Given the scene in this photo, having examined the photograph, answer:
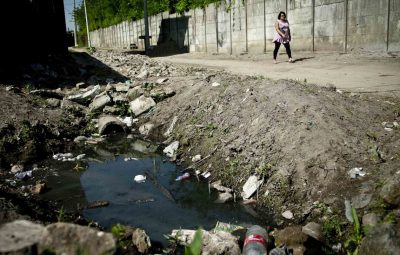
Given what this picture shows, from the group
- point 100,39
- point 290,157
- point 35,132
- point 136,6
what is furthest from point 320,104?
point 100,39

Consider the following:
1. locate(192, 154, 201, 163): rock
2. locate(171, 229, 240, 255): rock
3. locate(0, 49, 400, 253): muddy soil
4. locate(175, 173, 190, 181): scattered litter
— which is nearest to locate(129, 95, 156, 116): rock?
locate(0, 49, 400, 253): muddy soil

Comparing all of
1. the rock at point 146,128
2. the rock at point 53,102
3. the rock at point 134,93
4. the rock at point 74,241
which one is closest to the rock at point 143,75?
the rock at point 134,93

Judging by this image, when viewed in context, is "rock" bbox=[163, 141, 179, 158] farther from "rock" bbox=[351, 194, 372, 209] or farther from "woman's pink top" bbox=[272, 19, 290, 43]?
"woman's pink top" bbox=[272, 19, 290, 43]

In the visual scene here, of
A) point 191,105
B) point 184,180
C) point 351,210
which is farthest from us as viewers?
point 191,105

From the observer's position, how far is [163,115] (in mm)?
6141

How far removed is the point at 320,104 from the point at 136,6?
24982 millimetres

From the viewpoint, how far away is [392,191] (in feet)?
8.61

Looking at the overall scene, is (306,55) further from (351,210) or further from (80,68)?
(351,210)

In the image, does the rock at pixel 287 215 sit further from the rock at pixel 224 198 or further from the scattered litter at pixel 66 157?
the scattered litter at pixel 66 157

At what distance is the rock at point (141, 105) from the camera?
6.54 metres

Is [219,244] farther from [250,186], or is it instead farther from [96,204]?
[96,204]

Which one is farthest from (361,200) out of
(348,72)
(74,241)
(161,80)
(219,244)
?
(161,80)

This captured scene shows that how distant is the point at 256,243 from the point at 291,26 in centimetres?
1120

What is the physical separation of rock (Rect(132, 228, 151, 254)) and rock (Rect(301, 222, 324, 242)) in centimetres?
122
